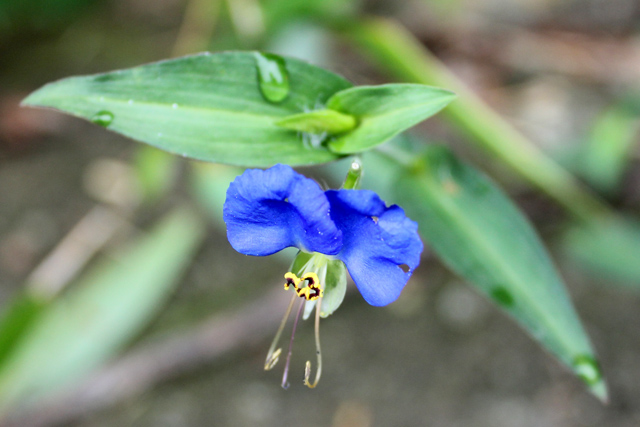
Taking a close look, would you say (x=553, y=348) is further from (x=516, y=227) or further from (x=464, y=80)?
(x=464, y=80)

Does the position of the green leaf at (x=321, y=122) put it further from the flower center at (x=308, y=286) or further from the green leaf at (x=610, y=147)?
the green leaf at (x=610, y=147)

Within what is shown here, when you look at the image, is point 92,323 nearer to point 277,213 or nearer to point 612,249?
point 277,213

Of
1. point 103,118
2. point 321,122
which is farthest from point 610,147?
point 103,118

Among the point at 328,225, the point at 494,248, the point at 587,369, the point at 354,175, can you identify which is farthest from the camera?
the point at 494,248

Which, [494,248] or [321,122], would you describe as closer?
[321,122]

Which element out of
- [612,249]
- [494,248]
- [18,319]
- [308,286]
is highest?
[308,286]

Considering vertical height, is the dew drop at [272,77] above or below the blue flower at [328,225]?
above

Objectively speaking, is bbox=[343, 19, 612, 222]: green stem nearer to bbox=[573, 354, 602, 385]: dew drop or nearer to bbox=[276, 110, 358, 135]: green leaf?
bbox=[276, 110, 358, 135]: green leaf

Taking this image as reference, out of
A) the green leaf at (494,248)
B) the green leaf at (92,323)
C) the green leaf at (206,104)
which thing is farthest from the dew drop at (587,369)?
the green leaf at (92,323)
